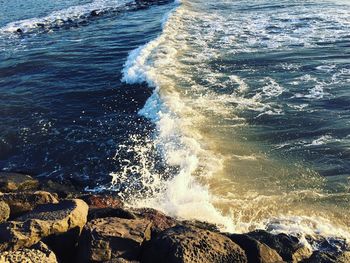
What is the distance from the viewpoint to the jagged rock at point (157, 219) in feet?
31.0

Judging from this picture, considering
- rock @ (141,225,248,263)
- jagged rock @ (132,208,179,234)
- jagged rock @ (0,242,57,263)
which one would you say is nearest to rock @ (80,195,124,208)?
jagged rock @ (132,208,179,234)

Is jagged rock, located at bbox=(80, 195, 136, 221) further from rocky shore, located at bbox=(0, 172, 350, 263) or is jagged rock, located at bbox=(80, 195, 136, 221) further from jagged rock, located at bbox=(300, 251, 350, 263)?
jagged rock, located at bbox=(300, 251, 350, 263)

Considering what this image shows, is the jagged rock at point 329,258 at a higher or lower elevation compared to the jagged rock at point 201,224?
higher

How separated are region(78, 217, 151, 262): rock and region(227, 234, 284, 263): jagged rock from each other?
183cm

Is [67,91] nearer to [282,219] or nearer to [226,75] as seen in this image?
[226,75]

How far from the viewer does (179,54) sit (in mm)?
22672

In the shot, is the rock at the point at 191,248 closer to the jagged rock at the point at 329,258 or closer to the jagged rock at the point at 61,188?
the jagged rock at the point at 329,258

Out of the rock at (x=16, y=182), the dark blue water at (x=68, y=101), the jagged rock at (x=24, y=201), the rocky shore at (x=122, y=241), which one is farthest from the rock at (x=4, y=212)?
the dark blue water at (x=68, y=101)

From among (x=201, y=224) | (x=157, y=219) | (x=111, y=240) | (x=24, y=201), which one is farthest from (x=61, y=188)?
(x=111, y=240)

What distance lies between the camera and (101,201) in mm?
10984

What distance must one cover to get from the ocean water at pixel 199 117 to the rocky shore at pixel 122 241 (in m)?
1.37

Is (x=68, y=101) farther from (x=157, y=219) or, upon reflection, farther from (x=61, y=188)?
(x=157, y=219)

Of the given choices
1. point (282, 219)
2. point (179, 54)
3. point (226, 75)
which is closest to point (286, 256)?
point (282, 219)

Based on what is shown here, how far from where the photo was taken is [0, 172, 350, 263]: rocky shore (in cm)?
761
